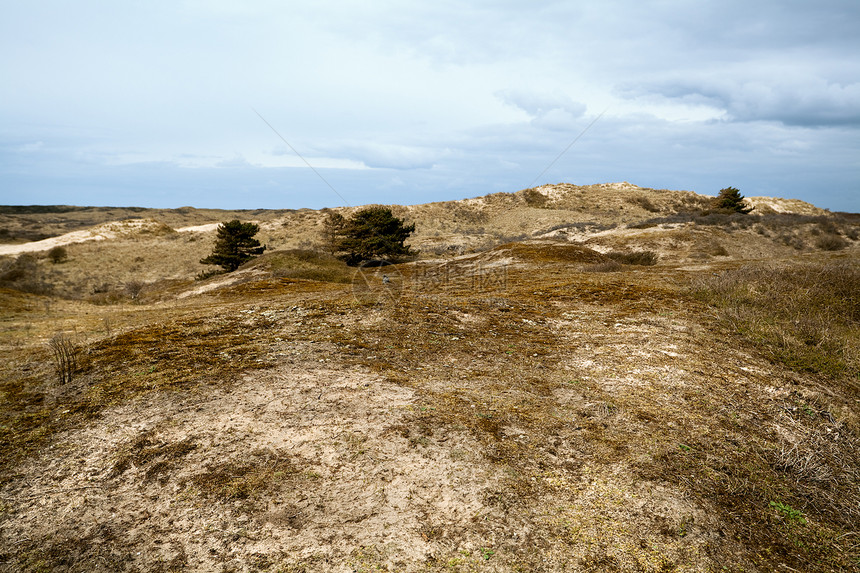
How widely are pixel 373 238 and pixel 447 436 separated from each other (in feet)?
109

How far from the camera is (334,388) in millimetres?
7609

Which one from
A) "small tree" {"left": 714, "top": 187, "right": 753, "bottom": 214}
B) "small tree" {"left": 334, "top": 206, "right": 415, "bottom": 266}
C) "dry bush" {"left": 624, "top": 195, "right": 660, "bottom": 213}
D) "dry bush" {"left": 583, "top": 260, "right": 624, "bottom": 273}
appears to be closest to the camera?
"dry bush" {"left": 583, "top": 260, "right": 624, "bottom": 273}

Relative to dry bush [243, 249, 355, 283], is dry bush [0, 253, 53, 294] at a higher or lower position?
lower

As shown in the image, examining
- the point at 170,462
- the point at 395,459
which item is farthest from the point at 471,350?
the point at 170,462

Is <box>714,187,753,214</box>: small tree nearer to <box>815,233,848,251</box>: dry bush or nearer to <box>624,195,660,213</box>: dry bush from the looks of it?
<box>624,195,660,213</box>: dry bush

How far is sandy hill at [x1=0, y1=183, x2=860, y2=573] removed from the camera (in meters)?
4.46

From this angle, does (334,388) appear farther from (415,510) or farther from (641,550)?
(641,550)

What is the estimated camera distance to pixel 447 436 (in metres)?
6.17

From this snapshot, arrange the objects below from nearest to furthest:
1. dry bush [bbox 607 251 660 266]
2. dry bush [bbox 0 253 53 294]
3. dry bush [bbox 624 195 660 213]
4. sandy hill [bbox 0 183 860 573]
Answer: sandy hill [bbox 0 183 860 573], dry bush [bbox 0 253 53 294], dry bush [bbox 607 251 660 266], dry bush [bbox 624 195 660 213]

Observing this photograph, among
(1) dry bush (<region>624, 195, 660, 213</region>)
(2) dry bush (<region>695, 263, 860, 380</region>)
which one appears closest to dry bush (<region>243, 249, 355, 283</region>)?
(2) dry bush (<region>695, 263, 860, 380</region>)

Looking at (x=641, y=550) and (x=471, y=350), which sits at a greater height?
(x=471, y=350)

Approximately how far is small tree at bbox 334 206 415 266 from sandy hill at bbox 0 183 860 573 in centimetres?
2518

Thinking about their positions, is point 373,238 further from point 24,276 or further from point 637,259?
point 24,276

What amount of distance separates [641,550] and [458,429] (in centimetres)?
269
